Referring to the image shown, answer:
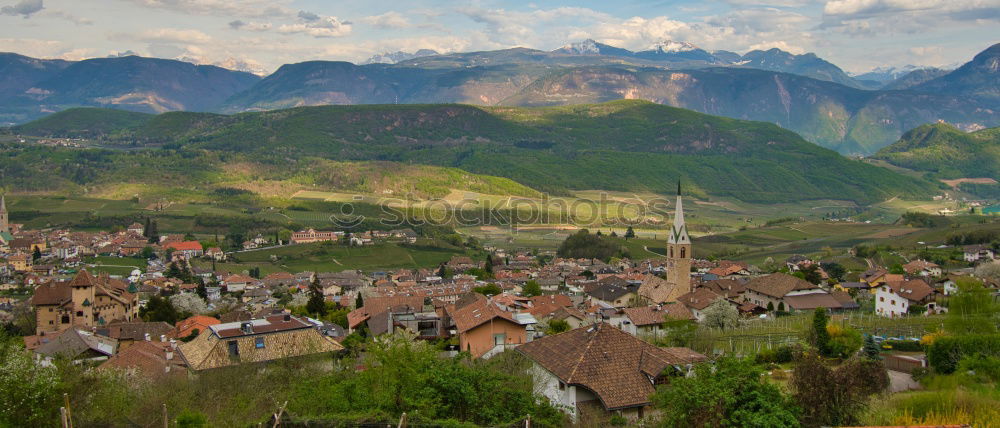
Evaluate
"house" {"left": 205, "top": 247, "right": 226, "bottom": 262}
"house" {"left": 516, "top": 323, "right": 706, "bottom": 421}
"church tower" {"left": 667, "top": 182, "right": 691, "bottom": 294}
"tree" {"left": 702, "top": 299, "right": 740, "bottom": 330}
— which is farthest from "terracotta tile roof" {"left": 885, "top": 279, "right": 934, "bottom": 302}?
"house" {"left": 205, "top": 247, "right": 226, "bottom": 262}

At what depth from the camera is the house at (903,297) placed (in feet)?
150

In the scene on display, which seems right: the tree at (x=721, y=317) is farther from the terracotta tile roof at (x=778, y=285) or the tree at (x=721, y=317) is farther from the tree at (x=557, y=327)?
the tree at (x=557, y=327)

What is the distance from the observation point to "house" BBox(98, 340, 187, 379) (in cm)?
2748

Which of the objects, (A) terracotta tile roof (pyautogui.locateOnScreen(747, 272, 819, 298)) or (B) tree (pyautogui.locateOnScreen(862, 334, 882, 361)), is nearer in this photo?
(B) tree (pyautogui.locateOnScreen(862, 334, 882, 361))

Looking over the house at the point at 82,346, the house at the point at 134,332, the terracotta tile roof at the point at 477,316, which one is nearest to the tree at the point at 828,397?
the terracotta tile roof at the point at 477,316

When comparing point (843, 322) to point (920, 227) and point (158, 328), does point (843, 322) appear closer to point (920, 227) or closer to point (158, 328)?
point (158, 328)

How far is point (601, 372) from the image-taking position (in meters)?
19.2

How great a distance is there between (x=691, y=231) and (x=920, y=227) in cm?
3961

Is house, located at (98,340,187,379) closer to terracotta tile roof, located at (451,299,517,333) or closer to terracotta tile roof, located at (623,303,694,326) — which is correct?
terracotta tile roof, located at (451,299,517,333)

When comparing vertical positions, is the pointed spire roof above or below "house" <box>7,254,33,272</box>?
above

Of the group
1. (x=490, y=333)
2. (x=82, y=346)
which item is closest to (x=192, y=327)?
(x=82, y=346)

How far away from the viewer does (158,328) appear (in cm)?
4569

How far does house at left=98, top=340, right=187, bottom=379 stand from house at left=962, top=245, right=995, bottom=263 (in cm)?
7160

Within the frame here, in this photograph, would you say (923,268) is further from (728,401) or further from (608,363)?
(728,401)
